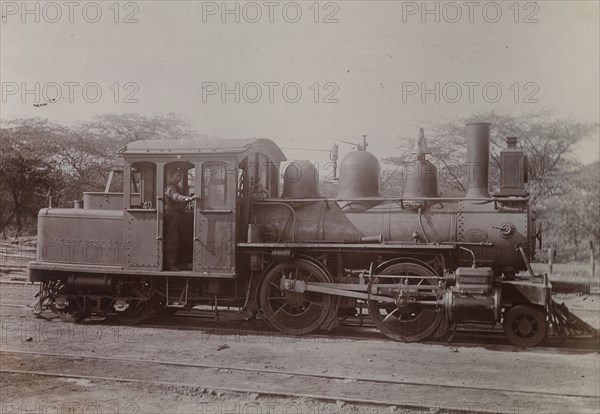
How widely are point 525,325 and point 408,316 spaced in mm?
1596

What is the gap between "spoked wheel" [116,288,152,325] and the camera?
8844 millimetres

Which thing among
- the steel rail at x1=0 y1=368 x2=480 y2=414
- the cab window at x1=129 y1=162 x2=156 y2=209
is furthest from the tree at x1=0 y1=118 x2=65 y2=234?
the steel rail at x1=0 y1=368 x2=480 y2=414

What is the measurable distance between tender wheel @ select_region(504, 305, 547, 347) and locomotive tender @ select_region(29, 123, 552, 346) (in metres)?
0.01

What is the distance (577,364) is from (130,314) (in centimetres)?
675

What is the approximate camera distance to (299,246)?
7.91 metres

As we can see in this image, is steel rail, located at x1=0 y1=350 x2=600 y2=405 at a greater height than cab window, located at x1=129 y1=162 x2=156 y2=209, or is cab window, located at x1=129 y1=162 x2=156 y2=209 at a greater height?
cab window, located at x1=129 y1=162 x2=156 y2=209

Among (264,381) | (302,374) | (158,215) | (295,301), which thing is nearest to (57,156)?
(158,215)

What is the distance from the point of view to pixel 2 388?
5.82 metres

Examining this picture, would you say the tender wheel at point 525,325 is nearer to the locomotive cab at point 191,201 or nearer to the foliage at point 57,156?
the locomotive cab at point 191,201

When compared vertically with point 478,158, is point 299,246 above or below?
below

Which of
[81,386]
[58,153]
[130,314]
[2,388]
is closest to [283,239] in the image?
[130,314]

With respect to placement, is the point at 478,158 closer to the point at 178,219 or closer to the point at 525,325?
the point at 525,325

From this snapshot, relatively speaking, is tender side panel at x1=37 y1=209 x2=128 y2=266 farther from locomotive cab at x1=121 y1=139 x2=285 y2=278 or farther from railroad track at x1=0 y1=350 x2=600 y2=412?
railroad track at x1=0 y1=350 x2=600 y2=412

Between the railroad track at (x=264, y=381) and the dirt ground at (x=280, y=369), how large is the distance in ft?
0.06
